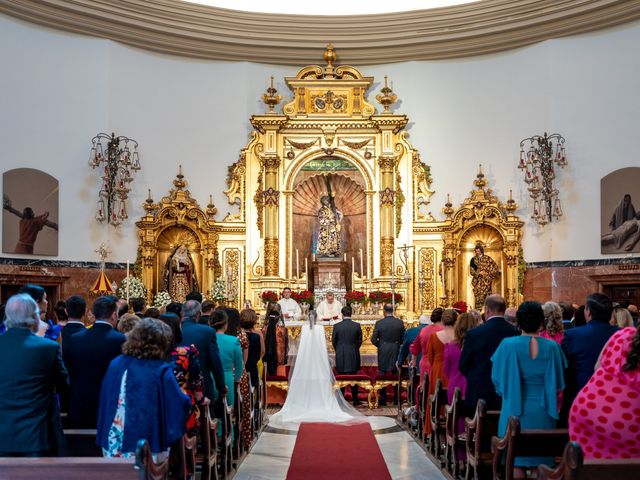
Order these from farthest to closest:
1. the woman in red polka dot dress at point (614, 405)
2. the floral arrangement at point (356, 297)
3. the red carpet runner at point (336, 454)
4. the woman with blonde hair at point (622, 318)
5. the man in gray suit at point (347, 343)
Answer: the floral arrangement at point (356, 297), the man in gray suit at point (347, 343), the red carpet runner at point (336, 454), the woman with blonde hair at point (622, 318), the woman in red polka dot dress at point (614, 405)

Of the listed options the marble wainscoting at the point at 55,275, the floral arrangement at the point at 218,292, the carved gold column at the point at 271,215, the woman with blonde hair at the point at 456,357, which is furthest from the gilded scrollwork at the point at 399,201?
the woman with blonde hair at the point at 456,357

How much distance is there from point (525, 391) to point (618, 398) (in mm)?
1441

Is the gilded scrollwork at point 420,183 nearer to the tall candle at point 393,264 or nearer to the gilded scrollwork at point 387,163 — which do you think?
the gilded scrollwork at point 387,163

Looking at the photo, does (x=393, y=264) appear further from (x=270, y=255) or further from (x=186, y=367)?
(x=186, y=367)

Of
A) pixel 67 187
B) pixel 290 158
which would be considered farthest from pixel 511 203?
pixel 67 187

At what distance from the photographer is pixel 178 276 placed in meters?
18.4

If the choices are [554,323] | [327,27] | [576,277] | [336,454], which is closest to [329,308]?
[576,277]

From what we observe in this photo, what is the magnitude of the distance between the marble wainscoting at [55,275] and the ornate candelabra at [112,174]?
1.09 m

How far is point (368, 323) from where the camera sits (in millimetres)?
16281

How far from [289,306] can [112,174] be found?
475cm

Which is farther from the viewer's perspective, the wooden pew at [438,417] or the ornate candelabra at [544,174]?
the ornate candelabra at [544,174]

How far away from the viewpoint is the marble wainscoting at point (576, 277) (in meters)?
16.4

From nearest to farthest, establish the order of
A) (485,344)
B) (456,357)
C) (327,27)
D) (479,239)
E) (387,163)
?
(485,344)
(456,357)
(479,239)
(387,163)
(327,27)

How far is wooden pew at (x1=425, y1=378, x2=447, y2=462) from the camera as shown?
8928 mm
